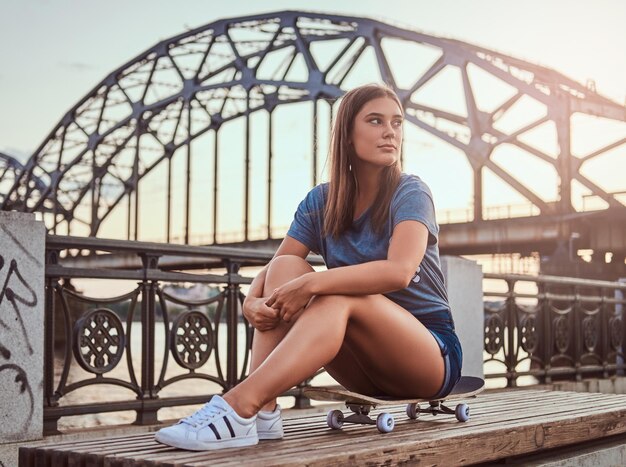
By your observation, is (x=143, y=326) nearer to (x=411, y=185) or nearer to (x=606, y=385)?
(x=411, y=185)

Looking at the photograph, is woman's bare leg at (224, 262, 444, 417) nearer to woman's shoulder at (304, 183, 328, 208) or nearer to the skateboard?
the skateboard

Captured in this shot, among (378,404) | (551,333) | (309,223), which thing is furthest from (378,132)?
(551,333)

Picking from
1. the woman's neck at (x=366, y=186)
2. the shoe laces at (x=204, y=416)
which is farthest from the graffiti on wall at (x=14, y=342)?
the shoe laces at (x=204, y=416)

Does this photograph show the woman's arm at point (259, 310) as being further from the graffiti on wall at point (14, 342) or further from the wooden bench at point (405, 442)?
the graffiti on wall at point (14, 342)

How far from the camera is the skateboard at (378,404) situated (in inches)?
114

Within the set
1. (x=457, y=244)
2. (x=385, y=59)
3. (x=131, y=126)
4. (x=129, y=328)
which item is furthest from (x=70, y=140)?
(x=129, y=328)

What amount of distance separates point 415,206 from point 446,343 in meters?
0.50

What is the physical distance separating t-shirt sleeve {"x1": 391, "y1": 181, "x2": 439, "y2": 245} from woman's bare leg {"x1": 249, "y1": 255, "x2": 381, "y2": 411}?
339 millimetres

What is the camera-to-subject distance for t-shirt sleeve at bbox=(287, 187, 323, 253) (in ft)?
10.8

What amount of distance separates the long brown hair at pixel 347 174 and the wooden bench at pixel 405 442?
69cm

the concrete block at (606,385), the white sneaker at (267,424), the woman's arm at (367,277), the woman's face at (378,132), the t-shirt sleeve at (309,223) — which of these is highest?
the woman's face at (378,132)

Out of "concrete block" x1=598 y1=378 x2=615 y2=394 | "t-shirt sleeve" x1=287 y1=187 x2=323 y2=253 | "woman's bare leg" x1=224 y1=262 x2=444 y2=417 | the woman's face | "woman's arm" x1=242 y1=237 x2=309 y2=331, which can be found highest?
the woman's face

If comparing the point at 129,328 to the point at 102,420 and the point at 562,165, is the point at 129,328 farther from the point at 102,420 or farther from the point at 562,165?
the point at 562,165

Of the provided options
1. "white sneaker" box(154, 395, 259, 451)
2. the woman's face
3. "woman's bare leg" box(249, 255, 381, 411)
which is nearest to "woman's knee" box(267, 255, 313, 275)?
"woman's bare leg" box(249, 255, 381, 411)
